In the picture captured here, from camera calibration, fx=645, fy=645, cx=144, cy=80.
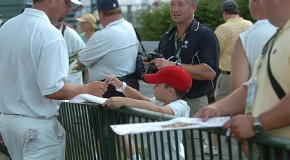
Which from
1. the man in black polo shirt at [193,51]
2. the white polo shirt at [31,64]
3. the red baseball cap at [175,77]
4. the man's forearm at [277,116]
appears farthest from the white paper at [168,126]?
the man in black polo shirt at [193,51]

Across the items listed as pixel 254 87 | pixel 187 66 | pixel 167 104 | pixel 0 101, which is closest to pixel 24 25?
pixel 0 101

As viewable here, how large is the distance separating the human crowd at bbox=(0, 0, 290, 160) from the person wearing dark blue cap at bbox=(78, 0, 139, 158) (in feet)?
0.03

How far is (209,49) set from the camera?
6.19 meters

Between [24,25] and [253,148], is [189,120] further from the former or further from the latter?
[24,25]

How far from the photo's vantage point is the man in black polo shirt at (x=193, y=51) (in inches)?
243

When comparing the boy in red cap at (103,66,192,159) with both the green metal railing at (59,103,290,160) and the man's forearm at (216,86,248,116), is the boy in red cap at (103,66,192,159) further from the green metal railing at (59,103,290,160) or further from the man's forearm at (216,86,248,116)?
the man's forearm at (216,86,248,116)

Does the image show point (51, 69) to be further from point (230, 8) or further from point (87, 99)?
point (230, 8)

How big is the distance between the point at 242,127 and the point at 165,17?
1705 centimetres

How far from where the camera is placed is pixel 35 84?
4.91 m

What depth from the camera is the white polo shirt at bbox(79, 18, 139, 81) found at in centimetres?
661

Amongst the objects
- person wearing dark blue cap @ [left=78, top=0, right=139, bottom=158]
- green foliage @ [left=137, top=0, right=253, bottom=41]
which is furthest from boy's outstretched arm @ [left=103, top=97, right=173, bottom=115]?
green foliage @ [left=137, top=0, right=253, bottom=41]

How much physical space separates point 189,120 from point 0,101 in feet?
7.36

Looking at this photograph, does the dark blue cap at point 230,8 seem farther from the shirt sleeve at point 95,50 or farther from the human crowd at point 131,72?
the shirt sleeve at point 95,50

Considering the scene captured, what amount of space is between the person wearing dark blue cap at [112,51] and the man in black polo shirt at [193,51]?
47cm
